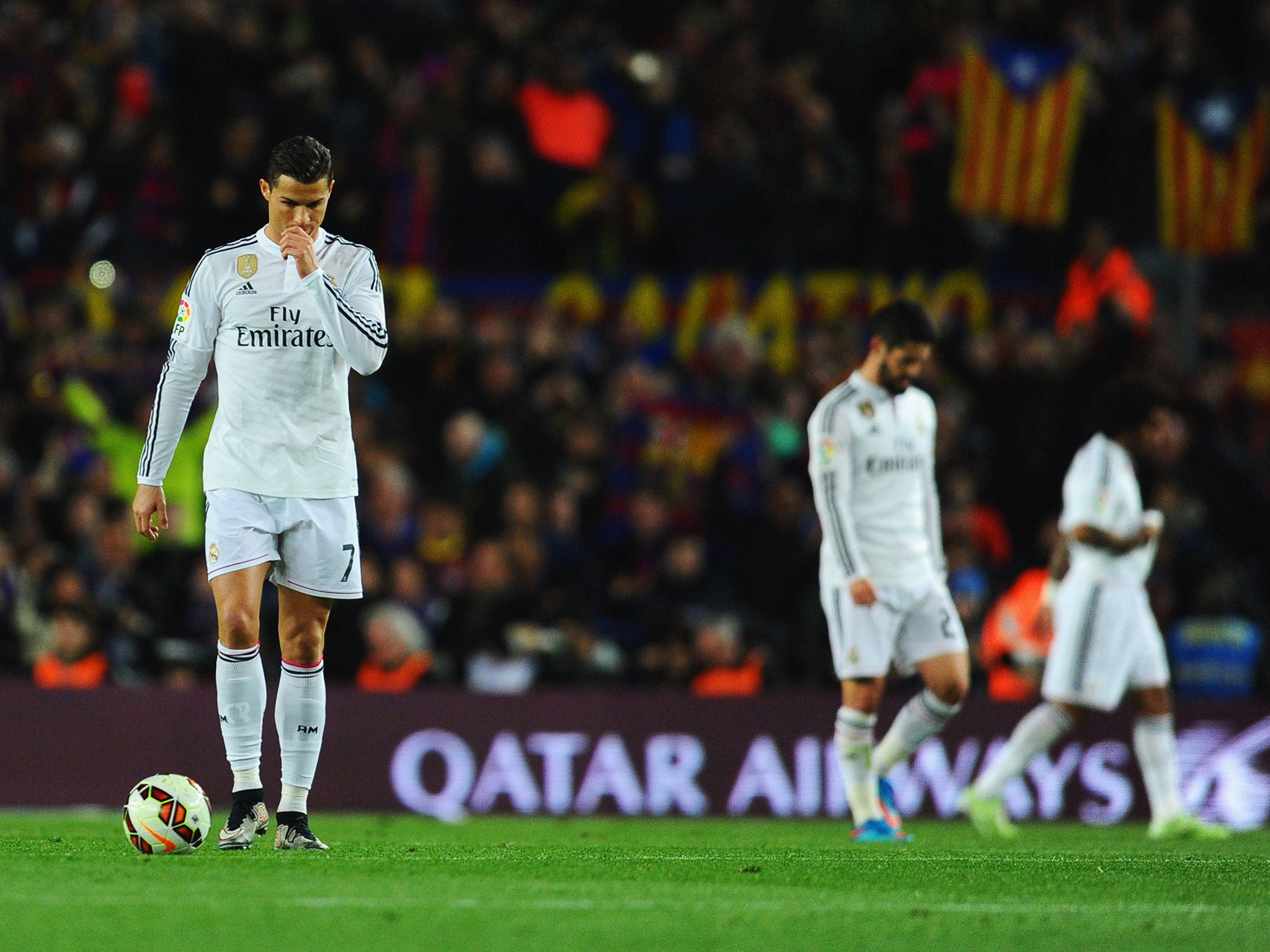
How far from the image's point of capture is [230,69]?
16.2 metres

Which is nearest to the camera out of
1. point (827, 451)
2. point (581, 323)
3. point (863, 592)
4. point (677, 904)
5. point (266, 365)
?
point (677, 904)

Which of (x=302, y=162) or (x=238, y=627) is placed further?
(x=238, y=627)

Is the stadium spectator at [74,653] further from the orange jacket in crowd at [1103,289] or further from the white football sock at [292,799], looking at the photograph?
the orange jacket in crowd at [1103,289]

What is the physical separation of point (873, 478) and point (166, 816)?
372cm

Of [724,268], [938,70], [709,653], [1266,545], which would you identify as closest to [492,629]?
[709,653]

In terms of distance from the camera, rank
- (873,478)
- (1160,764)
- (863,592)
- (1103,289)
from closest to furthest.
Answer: (863,592)
(873,478)
(1160,764)
(1103,289)

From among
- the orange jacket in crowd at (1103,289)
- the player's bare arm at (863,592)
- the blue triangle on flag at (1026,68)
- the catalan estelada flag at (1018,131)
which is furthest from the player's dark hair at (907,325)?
the blue triangle on flag at (1026,68)

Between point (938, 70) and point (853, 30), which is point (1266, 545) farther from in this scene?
point (853, 30)

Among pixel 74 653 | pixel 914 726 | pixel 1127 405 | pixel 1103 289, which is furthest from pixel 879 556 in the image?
pixel 1103 289

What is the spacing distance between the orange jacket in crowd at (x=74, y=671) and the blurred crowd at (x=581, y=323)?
0.15 ft

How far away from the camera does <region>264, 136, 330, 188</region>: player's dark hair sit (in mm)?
6738

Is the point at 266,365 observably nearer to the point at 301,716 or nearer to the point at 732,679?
the point at 301,716

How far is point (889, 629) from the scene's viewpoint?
8969 millimetres

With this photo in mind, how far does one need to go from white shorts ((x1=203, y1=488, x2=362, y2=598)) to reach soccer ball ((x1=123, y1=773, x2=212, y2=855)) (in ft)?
2.44
